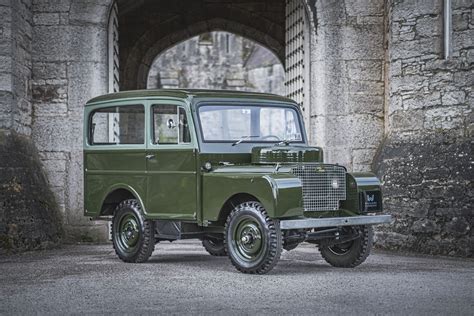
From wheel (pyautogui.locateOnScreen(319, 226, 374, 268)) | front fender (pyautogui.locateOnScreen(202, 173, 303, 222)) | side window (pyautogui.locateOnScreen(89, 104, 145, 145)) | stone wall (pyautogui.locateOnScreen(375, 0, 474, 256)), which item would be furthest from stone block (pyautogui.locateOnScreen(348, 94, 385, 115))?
front fender (pyautogui.locateOnScreen(202, 173, 303, 222))

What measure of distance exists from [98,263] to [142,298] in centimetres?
278

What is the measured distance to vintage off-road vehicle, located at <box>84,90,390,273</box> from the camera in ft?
27.0

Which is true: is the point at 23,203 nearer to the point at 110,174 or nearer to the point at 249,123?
the point at 110,174

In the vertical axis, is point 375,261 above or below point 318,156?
below

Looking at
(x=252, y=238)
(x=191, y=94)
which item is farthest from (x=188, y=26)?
(x=252, y=238)

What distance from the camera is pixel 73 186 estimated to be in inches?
491

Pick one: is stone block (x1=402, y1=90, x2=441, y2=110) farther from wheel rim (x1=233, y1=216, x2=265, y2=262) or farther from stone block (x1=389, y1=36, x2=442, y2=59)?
wheel rim (x1=233, y1=216, x2=265, y2=262)

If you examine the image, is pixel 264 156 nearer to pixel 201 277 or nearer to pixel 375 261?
pixel 201 277

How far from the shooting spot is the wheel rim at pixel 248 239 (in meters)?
8.21

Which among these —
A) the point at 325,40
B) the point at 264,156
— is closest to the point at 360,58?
the point at 325,40

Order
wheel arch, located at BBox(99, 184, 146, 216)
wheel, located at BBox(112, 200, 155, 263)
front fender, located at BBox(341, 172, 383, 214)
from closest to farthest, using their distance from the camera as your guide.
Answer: front fender, located at BBox(341, 172, 383, 214)
wheel, located at BBox(112, 200, 155, 263)
wheel arch, located at BBox(99, 184, 146, 216)

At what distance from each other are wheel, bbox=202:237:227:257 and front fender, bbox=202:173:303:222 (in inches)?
66.7

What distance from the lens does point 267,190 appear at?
26.5 feet

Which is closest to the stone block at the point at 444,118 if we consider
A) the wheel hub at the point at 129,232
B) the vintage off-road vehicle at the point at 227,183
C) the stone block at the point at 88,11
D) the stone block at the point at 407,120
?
the stone block at the point at 407,120
